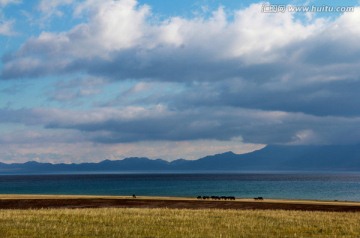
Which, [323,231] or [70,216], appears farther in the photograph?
[70,216]

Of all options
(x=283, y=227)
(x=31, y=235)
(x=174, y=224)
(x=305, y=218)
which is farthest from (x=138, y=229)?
(x=305, y=218)

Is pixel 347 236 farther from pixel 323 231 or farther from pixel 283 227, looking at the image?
pixel 283 227

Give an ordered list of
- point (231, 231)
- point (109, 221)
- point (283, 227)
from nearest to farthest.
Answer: point (231, 231) → point (283, 227) → point (109, 221)

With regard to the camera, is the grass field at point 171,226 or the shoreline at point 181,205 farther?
the shoreline at point 181,205

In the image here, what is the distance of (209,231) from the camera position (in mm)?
31609

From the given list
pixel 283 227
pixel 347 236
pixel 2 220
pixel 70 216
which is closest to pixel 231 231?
pixel 283 227

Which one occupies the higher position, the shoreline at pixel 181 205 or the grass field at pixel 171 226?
the grass field at pixel 171 226

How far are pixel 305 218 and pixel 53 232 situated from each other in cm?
2373

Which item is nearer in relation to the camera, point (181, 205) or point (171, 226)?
point (171, 226)

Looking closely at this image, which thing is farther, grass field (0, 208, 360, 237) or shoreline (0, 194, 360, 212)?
shoreline (0, 194, 360, 212)

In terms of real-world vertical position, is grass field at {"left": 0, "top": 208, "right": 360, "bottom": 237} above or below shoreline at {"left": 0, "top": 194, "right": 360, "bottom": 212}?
above

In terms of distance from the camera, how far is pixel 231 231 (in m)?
31.6

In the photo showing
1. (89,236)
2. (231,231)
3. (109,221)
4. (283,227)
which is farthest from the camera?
(109,221)

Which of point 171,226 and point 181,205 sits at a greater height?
point 171,226
